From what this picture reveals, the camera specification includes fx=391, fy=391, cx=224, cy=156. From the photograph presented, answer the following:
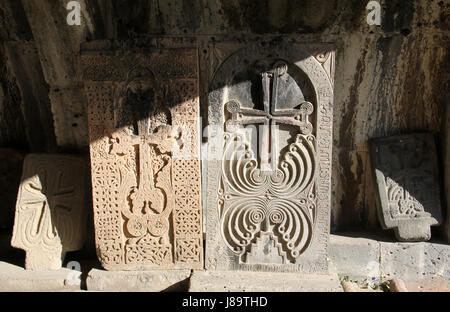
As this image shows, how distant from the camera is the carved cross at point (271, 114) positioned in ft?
8.59

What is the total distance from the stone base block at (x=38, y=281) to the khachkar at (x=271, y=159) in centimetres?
102

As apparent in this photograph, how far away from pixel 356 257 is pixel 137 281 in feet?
5.53

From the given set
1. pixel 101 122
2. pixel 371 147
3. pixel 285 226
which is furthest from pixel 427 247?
pixel 101 122

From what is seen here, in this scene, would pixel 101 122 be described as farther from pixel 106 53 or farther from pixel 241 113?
pixel 241 113

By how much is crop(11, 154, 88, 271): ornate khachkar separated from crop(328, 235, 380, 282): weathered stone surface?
1.98 meters

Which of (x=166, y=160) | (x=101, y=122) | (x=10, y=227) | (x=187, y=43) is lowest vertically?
(x=10, y=227)

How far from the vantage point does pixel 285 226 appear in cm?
279

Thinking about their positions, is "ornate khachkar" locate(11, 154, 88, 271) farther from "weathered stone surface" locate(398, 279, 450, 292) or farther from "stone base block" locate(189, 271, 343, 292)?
"weathered stone surface" locate(398, 279, 450, 292)

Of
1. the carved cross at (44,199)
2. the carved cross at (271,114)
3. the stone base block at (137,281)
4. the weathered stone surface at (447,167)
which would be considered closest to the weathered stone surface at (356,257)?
the weathered stone surface at (447,167)

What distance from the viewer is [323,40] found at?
2.77 meters

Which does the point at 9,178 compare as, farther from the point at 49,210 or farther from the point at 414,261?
the point at 414,261

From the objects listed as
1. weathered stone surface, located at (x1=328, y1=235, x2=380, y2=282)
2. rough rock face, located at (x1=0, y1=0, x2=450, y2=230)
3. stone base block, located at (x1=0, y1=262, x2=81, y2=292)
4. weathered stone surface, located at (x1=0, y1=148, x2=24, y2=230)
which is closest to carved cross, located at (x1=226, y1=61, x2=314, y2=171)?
rough rock face, located at (x1=0, y1=0, x2=450, y2=230)

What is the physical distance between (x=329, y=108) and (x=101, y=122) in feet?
5.05

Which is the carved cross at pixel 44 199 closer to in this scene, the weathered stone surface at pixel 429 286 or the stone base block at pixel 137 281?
the stone base block at pixel 137 281
